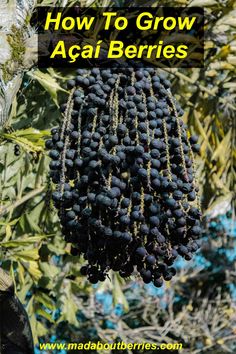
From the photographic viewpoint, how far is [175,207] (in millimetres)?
1519

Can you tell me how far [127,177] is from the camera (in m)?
1.52

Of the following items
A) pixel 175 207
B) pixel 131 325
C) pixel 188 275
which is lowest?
pixel 131 325

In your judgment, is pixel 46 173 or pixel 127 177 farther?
pixel 46 173

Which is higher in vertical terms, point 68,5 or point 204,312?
point 68,5

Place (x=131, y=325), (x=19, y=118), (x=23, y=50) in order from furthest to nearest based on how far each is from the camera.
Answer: (x=131, y=325) < (x=19, y=118) < (x=23, y=50)

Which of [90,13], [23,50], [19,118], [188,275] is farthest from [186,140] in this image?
[188,275]

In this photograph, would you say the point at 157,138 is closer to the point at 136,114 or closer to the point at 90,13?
the point at 136,114

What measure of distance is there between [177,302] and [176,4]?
2.51m

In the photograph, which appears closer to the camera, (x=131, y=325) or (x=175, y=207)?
(x=175, y=207)

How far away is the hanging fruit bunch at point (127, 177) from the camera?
1.50 m

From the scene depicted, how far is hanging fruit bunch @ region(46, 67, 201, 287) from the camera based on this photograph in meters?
1.50

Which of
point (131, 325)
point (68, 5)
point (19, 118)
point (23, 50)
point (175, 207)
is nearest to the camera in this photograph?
point (175, 207)

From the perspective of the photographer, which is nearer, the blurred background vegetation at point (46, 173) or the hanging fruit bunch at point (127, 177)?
the hanging fruit bunch at point (127, 177)

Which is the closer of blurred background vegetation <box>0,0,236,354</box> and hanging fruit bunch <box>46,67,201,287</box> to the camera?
hanging fruit bunch <box>46,67,201,287</box>
